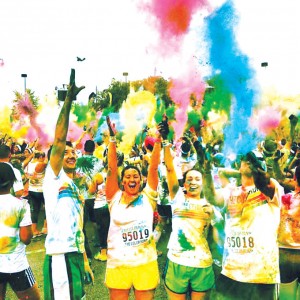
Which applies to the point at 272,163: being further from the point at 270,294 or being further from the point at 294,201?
the point at 270,294

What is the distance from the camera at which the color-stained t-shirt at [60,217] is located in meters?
3.56

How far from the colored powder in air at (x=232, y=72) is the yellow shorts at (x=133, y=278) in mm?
1238

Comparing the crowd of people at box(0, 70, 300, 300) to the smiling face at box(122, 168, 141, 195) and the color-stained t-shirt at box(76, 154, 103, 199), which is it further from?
the color-stained t-shirt at box(76, 154, 103, 199)

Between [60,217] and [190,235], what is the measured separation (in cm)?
108

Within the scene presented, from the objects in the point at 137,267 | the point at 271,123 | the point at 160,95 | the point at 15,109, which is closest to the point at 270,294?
the point at 137,267

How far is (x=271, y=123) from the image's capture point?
177 inches

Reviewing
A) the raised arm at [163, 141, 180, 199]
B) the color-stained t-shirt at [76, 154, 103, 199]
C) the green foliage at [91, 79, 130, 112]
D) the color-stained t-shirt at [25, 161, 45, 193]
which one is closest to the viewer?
the raised arm at [163, 141, 180, 199]

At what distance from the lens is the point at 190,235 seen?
371 cm

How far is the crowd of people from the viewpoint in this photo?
3.53 m

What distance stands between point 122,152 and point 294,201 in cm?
197

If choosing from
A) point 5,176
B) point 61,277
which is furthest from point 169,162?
point 5,176

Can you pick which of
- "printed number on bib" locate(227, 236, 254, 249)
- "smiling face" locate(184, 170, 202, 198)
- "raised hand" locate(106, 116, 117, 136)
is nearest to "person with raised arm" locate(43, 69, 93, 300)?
"raised hand" locate(106, 116, 117, 136)

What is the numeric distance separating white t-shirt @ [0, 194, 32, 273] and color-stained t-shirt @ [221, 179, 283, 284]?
1763 mm

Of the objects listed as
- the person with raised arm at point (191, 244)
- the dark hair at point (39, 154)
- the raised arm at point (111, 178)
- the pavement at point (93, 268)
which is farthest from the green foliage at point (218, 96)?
the dark hair at point (39, 154)
